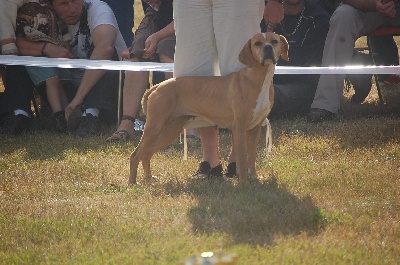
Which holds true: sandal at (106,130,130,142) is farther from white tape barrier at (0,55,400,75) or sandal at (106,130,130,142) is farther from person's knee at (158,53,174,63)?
person's knee at (158,53,174,63)

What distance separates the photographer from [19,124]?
9117mm

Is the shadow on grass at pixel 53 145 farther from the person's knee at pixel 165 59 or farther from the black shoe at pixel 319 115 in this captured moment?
the black shoe at pixel 319 115

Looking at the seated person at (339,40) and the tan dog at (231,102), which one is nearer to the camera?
the tan dog at (231,102)

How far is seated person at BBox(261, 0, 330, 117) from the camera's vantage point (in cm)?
942

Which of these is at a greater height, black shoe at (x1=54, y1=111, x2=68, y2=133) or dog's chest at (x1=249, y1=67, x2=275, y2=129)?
dog's chest at (x1=249, y1=67, x2=275, y2=129)

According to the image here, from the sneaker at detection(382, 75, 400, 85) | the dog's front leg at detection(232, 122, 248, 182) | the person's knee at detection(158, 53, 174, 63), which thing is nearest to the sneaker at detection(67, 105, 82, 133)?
the person's knee at detection(158, 53, 174, 63)

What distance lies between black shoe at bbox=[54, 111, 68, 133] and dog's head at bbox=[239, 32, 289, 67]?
3.38 metres

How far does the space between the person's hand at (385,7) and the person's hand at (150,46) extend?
90.9 inches

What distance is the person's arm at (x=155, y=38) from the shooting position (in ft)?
29.8

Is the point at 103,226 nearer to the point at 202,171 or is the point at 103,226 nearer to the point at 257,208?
the point at 257,208

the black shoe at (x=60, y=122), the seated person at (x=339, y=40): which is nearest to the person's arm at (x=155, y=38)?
the black shoe at (x=60, y=122)

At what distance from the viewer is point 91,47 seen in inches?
379

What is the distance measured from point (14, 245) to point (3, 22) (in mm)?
4393

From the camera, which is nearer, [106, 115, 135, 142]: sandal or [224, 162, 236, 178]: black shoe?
[224, 162, 236, 178]: black shoe
